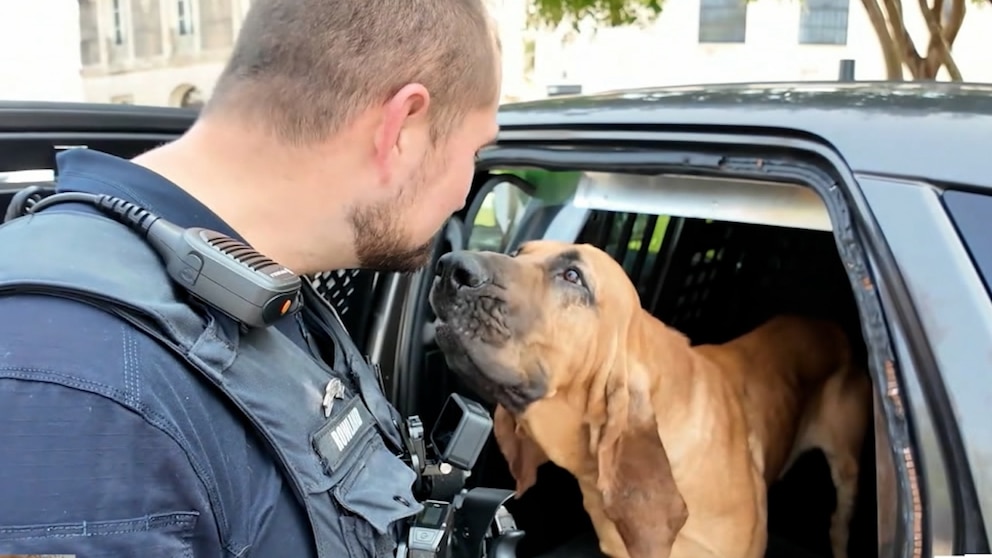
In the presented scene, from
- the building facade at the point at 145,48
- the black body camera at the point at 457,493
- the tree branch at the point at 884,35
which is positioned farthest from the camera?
the building facade at the point at 145,48

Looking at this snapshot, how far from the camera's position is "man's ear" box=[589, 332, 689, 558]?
7.00 feet

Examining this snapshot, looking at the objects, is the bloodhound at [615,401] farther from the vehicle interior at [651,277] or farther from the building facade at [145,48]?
the building facade at [145,48]

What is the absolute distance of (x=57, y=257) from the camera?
38.6 inches

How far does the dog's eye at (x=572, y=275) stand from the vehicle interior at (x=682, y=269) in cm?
18

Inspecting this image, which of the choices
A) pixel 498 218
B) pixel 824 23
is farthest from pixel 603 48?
pixel 498 218

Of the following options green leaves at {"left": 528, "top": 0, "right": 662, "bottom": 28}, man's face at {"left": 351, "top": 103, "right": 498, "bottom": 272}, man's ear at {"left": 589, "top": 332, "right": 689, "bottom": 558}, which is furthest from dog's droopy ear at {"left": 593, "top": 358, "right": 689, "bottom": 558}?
green leaves at {"left": 528, "top": 0, "right": 662, "bottom": 28}

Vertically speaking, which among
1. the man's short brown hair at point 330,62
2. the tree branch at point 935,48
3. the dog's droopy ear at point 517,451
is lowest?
the dog's droopy ear at point 517,451

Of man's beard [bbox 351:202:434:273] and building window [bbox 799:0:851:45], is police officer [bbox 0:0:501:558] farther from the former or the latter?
building window [bbox 799:0:851:45]

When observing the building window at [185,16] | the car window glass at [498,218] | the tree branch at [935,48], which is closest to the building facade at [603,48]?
the building window at [185,16]

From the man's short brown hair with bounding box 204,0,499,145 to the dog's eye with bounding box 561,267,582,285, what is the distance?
100 centimetres

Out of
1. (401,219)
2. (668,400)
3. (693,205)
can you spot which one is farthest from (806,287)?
(401,219)

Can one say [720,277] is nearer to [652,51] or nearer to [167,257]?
[167,257]

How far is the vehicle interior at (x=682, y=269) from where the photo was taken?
2.09 meters

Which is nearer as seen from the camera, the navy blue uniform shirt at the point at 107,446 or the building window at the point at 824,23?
the navy blue uniform shirt at the point at 107,446
